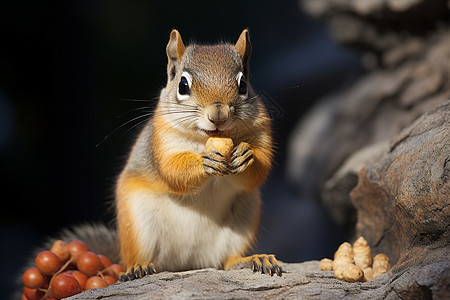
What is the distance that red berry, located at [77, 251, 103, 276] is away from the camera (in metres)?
1.88

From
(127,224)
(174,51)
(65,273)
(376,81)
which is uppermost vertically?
(376,81)

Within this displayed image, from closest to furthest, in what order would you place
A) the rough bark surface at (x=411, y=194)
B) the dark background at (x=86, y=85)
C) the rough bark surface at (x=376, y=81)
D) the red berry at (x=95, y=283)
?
the rough bark surface at (x=411, y=194), the red berry at (x=95, y=283), the rough bark surface at (x=376, y=81), the dark background at (x=86, y=85)

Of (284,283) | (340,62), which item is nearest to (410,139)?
(284,283)

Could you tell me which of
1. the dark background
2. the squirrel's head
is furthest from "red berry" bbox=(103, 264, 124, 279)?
the dark background

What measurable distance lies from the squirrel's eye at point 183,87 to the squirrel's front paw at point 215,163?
236 millimetres

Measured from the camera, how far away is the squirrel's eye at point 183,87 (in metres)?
1.69

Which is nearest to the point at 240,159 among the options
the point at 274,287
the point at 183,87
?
the point at 183,87

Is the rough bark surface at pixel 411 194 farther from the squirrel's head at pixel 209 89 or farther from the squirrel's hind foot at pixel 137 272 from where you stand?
the squirrel's hind foot at pixel 137 272

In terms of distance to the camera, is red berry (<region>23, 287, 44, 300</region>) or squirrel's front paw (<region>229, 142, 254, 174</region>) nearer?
squirrel's front paw (<region>229, 142, 254, 174</region>)

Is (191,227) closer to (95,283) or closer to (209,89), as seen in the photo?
(95,283)

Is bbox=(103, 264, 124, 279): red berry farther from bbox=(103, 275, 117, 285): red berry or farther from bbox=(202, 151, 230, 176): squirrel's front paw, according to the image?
bbox=(202, 151, 230, 176): squirrel's front paw

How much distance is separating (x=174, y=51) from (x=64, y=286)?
0.97 m

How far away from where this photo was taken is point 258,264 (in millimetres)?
1771

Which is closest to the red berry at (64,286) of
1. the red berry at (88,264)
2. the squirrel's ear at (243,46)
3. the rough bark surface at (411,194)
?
the red berry at (88,264)
